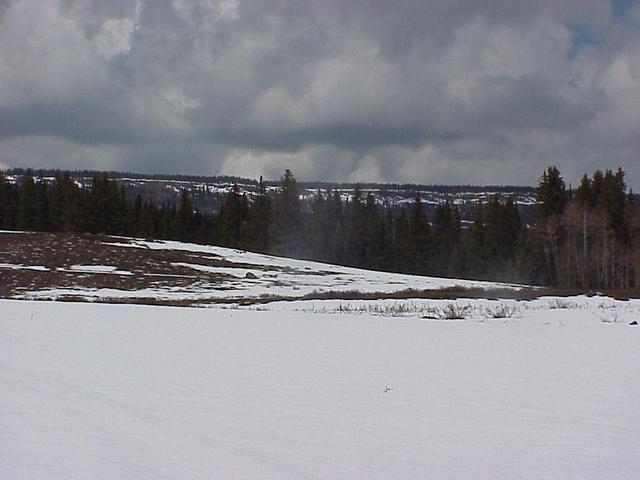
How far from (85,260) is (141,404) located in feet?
142

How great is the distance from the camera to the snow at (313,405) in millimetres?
5273

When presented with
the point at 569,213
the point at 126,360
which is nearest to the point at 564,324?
the point at 126,360

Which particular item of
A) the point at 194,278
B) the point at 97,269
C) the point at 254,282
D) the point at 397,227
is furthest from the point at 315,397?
the point at 397,227

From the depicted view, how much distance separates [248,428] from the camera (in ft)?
20.6

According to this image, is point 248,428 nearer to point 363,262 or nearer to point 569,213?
point 569,213

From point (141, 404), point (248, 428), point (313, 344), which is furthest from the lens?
point (313, 344)

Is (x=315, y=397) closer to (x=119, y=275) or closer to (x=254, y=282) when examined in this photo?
(x=254, y=282)

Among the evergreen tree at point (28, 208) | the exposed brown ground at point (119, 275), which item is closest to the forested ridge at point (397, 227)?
the evergreen tree at point (28, 208)

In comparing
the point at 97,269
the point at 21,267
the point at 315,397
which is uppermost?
the point at 315,397

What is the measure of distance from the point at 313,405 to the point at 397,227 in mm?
75973

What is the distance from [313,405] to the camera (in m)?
7.36

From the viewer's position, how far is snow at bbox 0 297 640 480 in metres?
5.27

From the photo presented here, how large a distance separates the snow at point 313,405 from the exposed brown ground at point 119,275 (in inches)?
695

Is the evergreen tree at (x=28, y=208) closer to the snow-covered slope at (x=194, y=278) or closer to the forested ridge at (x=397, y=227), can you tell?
the forested ridge at (x=397, y=227)
